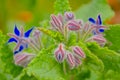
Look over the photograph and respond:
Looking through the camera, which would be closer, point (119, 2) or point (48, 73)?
point (48, 73)

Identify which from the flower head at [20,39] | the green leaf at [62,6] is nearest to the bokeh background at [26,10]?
the green leaf at [62,6]

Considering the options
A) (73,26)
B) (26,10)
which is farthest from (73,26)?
(26,10)

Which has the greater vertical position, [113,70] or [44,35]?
[44,35]

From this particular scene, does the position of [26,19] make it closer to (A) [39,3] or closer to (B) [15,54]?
(A) [39,3]

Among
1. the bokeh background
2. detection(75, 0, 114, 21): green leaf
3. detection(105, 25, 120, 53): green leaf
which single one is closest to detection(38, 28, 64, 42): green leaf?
detection(105, 25, 120, 53): green leaf

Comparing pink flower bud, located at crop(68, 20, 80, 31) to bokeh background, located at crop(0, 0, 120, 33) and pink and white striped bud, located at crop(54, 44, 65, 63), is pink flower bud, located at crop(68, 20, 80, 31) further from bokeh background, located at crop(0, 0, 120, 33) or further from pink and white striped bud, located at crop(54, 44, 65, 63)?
bokeh background, located at crop(0, 0, 120, 33)

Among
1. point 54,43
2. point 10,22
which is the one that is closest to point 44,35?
point 54,43

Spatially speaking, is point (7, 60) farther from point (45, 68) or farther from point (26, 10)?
point (26, 10)
